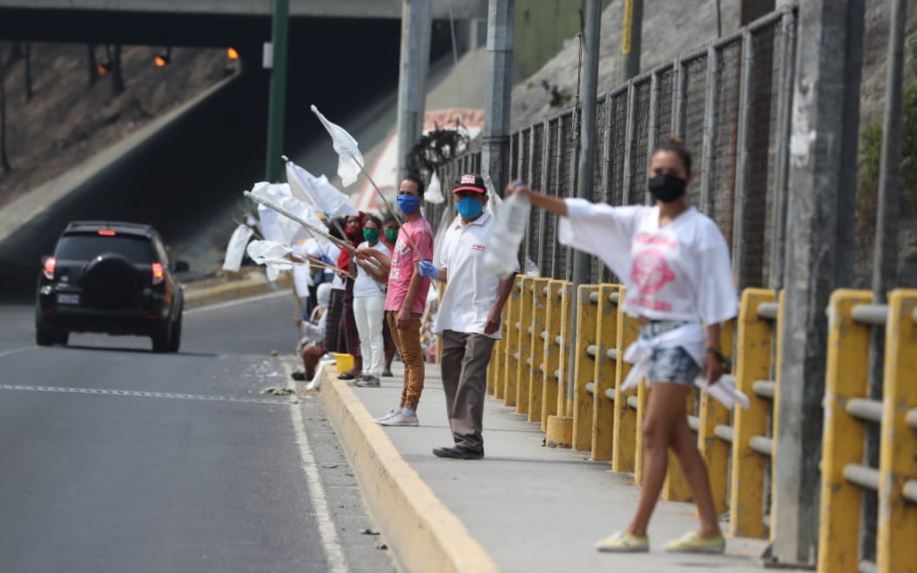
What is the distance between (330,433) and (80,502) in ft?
18.1

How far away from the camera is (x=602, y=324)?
1304 centimetres

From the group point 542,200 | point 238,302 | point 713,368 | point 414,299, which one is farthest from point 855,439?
point 238,302

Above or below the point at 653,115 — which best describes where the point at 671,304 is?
below

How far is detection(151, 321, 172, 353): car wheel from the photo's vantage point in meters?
29.3

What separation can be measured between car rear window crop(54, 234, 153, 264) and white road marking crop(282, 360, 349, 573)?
38.2 ft

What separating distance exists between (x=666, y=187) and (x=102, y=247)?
22072 millimetres

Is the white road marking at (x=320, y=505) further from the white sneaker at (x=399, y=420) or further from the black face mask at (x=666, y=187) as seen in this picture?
the black face mask at (x=666, y=187)

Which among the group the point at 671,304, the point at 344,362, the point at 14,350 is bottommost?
the point at 14,350

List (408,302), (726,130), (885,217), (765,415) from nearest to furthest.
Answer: (885,217)
(765,415)
(726,130)
(408,302)

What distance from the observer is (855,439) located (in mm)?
7918

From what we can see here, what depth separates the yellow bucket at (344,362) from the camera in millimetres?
20891

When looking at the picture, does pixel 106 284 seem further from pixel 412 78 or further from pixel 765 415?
pixel 765 415

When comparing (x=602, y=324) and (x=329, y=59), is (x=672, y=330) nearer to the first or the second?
(x=602, y=324)

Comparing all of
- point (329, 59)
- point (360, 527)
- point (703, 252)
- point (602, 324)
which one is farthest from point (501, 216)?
point (329, 59)
